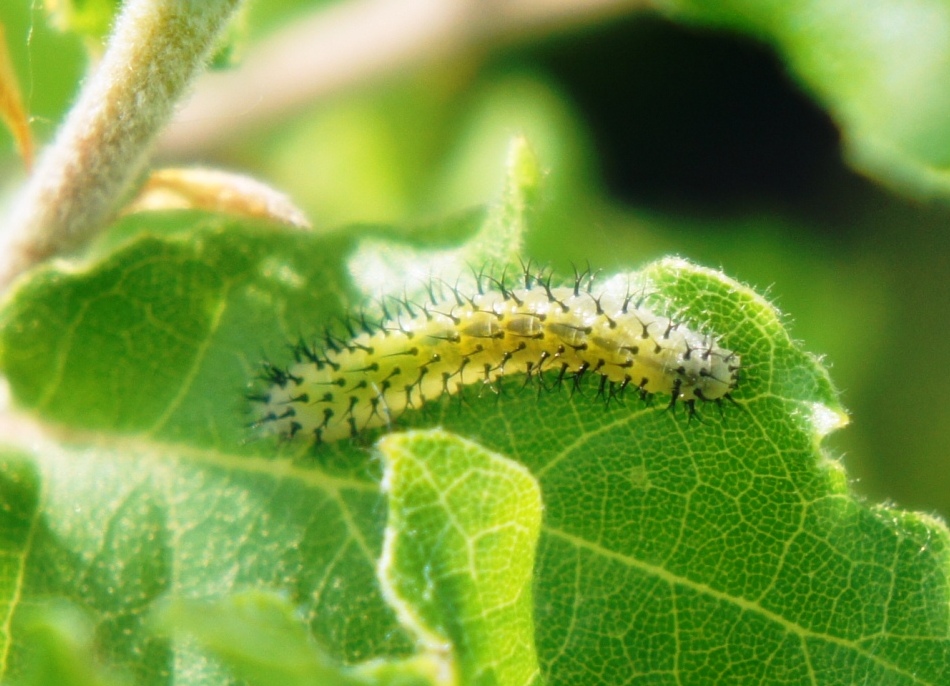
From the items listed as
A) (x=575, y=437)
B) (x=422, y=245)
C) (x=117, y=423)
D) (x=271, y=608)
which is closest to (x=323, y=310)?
(x=422, y=245)

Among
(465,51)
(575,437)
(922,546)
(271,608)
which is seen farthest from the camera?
(465,51)

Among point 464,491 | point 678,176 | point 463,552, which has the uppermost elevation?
point 678,176

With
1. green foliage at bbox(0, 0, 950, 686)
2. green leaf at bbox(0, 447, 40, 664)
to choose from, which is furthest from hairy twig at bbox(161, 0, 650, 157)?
green leaf at bbox(0, 447, 40, 664)

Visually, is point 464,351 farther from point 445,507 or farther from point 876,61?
point 876,61

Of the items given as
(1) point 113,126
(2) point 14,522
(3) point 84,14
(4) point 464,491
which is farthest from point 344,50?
(4) point 464,491

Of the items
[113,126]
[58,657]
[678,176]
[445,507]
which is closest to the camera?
[58,657]

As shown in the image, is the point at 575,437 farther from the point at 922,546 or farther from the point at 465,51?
the point at 465,51

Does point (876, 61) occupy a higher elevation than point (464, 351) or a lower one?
higher

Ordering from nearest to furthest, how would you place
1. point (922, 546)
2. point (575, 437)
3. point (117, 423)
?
point (922, 546) < point (575, 437) < point (117, 423)
